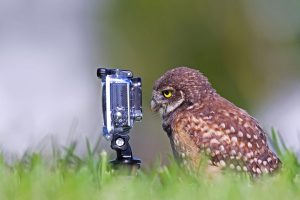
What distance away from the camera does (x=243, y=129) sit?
9125mm

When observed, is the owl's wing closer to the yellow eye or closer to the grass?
the grass

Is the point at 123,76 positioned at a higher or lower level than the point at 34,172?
higher

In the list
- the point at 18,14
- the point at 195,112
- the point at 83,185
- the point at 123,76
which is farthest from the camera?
the point at 18,14

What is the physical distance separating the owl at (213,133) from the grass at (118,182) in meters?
0.15

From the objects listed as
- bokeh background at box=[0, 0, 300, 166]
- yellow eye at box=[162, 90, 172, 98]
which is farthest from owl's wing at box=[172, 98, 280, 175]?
bokeh background at box=[0, 0, 300, 166]

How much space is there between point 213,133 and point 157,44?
1511 centimetres

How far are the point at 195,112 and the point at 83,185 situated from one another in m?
1.92

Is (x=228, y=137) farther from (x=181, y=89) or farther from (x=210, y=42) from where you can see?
(x=210, y=42)

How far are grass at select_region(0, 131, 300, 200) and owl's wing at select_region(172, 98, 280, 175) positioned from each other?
177mm

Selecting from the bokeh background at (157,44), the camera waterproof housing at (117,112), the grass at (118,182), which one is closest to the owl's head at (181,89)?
the grass at (118,182)

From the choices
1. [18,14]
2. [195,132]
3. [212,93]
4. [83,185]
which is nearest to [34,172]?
[83,185]

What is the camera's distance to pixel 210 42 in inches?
928

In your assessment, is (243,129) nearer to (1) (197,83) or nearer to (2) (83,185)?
(1) (197,83)

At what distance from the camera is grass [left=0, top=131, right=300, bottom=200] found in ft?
24.6
